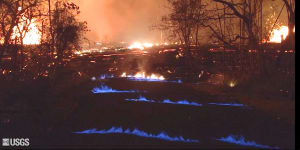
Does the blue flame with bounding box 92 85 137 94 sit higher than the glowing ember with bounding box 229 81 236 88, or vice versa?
the glowing ember with bounding box 229 81 236 88

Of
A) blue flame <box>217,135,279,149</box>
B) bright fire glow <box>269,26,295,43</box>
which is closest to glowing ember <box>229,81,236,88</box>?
bright fire glow <box>269,26,295,43</box>

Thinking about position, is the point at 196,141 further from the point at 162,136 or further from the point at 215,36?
the point at 215,36

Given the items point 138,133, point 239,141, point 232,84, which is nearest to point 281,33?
point 232,84

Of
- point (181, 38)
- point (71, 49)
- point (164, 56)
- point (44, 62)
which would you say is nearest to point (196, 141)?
point (44, 62)

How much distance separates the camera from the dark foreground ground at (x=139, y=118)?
938 centimetres

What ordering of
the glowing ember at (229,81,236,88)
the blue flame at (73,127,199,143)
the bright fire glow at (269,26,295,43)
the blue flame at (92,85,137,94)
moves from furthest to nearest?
the bright fire glow at (269,26,295,43) → the blue flame at (92,85,137,94) → the glowing ember at (229,81,236,88) → the blue flame at (73,127,199,143)

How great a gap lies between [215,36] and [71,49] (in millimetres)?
9400

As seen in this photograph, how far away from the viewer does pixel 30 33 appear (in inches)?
640

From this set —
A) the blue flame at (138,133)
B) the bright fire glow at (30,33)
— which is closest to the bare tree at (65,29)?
A: the bright fire glow at (30,33)

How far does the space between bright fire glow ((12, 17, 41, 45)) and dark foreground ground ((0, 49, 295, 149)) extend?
2.63 m

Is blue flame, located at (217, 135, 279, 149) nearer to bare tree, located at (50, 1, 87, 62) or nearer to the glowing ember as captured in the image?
the glowing ember

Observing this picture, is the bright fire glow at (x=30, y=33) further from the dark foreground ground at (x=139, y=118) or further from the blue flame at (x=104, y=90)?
the blue flame at (x=104, y=90)

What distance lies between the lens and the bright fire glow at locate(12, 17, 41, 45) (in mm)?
15555

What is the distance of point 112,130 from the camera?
1070 centimetres
